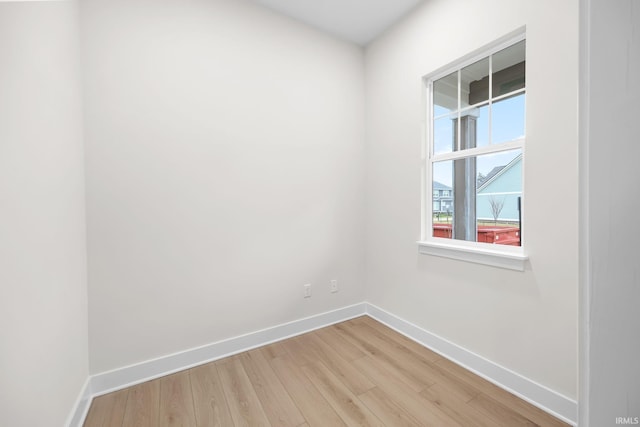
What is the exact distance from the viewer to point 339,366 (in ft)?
6.17

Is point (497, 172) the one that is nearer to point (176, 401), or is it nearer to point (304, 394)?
point (304, 394)

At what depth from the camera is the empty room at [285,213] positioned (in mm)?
1242

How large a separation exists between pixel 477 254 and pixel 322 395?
1.37 meters

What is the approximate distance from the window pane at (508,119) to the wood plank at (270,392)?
2132 millimetres

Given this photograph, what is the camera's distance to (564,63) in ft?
4.44

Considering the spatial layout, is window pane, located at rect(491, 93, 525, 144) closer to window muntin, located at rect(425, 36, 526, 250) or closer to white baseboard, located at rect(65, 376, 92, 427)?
window muntin, located at rect(425, 36, 526, 250)

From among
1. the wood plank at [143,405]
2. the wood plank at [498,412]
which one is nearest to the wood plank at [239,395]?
the wood plank at [143,405]

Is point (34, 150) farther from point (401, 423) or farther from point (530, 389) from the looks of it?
point (530, 389)

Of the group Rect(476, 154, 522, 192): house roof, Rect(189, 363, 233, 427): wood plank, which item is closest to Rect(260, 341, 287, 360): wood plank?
Rect(189, 363, 233, 427): wood plank

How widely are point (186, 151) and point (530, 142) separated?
7.31 ft

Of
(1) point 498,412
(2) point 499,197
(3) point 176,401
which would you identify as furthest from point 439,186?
(3) point 176,401

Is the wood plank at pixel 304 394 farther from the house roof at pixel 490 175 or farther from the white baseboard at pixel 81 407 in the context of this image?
the house roof at pixel 490 175

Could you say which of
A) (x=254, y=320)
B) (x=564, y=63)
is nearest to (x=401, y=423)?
(x=254, y=320)

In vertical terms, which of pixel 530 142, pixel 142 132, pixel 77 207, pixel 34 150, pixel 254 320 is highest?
pixel 142 132
